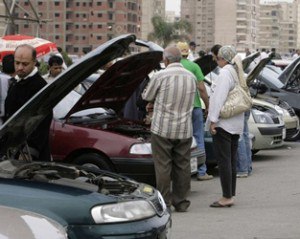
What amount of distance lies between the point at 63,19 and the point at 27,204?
139m

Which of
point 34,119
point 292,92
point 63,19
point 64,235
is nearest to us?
point 64,235

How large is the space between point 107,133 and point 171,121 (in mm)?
1014

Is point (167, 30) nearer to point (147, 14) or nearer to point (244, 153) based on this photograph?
point (147, 14)

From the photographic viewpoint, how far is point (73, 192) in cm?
390

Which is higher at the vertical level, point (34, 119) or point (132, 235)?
point (34, 119)

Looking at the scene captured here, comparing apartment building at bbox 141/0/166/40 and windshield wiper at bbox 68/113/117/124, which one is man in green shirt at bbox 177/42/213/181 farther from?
apartment building at bbox 141/0/166/40

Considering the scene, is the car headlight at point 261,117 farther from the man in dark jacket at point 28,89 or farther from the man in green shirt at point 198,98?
the man in dark jacket at point 28,89

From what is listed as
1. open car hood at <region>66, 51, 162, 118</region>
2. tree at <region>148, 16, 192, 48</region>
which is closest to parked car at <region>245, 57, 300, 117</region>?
open car hood at <region>66, 51, 162, 118</region>

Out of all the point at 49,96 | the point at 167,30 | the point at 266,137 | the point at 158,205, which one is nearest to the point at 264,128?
the point at 266,137

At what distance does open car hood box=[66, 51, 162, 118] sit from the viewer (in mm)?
7740

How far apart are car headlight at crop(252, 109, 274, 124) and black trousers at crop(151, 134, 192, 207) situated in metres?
4.29

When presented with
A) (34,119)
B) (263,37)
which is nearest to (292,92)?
(34,119)

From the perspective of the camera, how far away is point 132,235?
3.81 m

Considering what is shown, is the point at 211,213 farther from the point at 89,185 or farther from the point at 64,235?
the point at 64,235
